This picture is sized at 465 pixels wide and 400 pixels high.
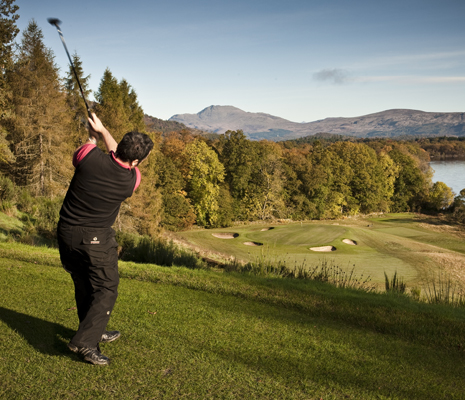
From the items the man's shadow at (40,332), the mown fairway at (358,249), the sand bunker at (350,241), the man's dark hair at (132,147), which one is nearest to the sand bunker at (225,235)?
the mown fairway at (358,249)

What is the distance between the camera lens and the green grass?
322cm

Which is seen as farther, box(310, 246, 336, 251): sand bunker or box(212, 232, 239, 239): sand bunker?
box(212, 232, 239, 239): sand bunker

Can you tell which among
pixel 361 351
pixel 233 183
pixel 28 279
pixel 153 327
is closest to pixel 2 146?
pixel 28 279

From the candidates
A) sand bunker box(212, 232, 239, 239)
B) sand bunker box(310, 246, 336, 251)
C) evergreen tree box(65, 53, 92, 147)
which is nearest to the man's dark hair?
sand bunker box(310, 246, 336, 251)

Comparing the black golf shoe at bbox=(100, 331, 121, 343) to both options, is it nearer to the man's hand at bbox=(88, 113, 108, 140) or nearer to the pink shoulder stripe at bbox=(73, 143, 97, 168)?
the pink shoulder stripe at bbox=(73, 143, 97, 168)

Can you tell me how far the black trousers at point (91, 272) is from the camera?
11.7 ft

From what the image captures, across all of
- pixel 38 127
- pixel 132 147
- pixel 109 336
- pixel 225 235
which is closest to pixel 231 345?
pixel 109 336

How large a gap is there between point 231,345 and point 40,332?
2162mm

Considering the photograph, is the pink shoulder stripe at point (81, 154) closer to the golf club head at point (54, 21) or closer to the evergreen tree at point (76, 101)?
the golf club head at point (54, 21)

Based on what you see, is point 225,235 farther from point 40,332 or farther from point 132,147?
point 132,147

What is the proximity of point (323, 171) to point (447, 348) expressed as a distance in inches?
2606

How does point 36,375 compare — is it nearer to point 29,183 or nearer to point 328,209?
point 29,183

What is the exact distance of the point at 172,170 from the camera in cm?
5228

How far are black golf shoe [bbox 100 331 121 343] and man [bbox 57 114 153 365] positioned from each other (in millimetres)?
343
